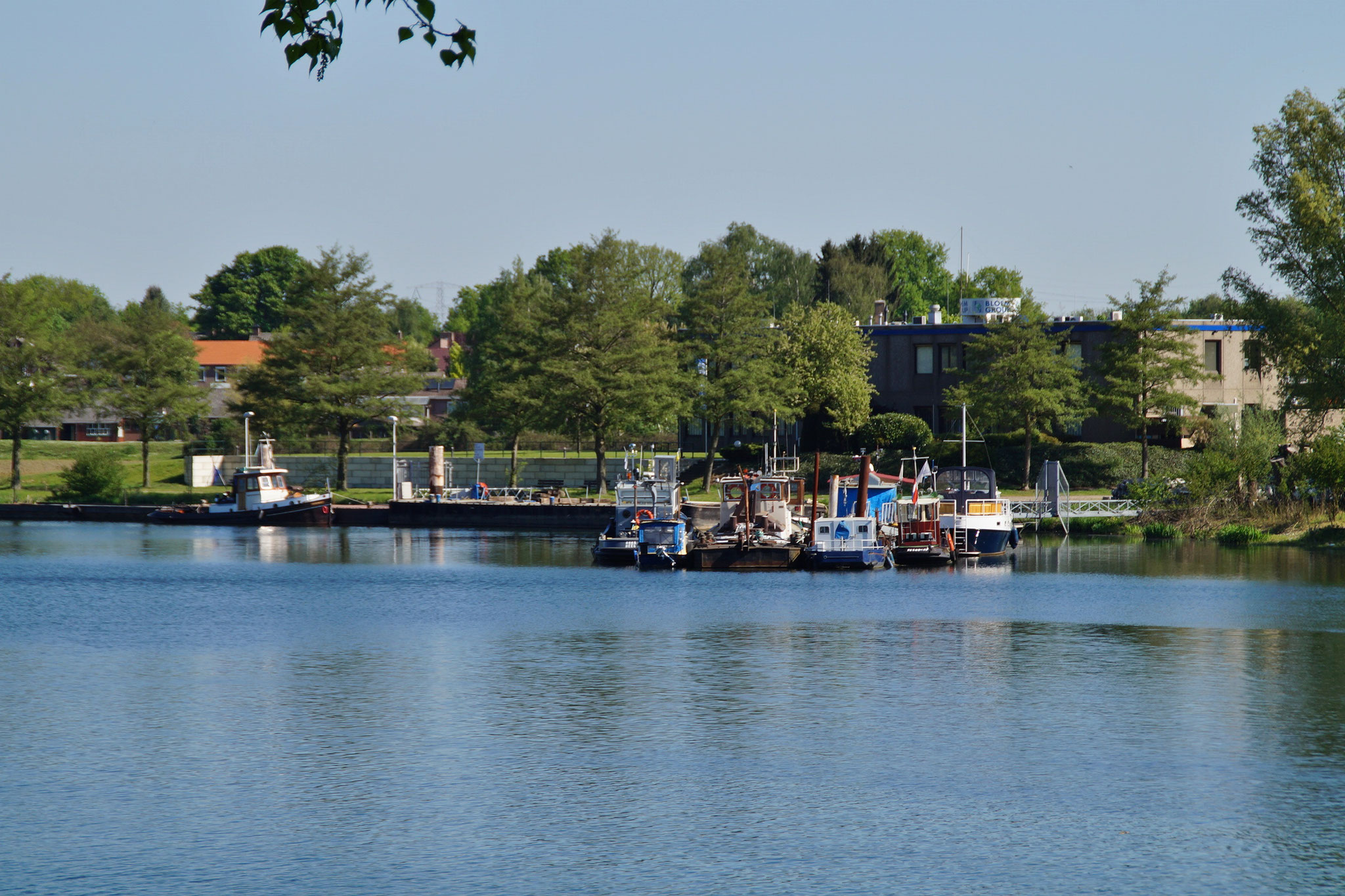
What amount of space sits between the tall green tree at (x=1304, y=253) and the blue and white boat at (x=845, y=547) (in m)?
22.5

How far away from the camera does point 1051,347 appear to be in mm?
88000

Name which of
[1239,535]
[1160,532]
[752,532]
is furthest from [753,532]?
[1239,535]

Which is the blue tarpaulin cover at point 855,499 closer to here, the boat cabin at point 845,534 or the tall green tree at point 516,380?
the boat cabin at point 845,534

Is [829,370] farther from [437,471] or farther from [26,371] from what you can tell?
[26,371]

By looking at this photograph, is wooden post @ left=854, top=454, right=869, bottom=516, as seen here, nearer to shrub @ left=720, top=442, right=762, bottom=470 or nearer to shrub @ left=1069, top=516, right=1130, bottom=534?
shrub @ left=1069, top=516, right=1130, bottom=534

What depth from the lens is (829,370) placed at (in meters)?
94.2

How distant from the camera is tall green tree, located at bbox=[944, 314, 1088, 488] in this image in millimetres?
85500

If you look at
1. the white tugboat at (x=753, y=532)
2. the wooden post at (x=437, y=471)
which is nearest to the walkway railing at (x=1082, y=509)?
the white tugboat at (x=753, y=532)

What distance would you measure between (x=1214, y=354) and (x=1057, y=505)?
26.4 m

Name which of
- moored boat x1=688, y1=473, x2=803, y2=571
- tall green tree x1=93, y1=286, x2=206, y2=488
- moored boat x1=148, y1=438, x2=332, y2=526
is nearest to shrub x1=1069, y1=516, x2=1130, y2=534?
moored boat x1=688, y1=473, x2=803, y2=571

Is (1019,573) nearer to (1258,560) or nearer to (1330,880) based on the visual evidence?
(1258,560)

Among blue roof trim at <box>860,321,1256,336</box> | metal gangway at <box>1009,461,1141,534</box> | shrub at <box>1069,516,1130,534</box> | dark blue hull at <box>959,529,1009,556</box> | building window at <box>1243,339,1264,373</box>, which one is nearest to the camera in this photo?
dark blue hull at <box>959,529,1009,556</box>

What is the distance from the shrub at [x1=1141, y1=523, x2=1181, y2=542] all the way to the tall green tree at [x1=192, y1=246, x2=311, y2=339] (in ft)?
434

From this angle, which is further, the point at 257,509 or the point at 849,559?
the point at 257,509
